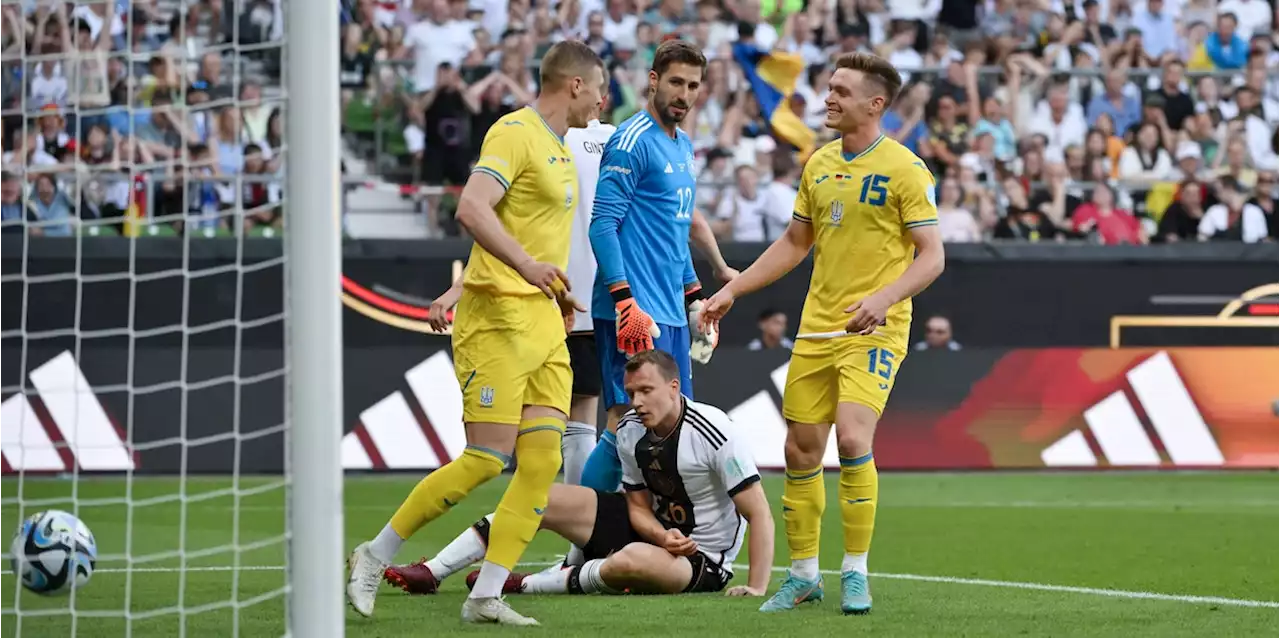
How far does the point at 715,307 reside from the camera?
7285 mm

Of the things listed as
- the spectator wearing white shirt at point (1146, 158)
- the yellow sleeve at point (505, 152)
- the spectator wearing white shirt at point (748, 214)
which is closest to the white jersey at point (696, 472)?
the yellow sleeve at point (505, 152)

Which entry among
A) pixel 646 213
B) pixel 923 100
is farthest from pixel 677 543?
pixel 923 100

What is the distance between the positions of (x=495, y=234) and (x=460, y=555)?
5.56 feet

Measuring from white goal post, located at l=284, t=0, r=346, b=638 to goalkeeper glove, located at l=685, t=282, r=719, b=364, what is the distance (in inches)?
122

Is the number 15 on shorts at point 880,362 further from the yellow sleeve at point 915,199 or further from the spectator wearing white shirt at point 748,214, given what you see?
the spectator wearing white shirt at point 748,214

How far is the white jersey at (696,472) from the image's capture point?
285 inches

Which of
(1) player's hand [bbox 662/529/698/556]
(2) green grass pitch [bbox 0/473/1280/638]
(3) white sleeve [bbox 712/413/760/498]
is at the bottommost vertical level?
(2) green grass pitch [bbox 0/473/1280/638]

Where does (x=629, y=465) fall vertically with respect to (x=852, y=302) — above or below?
below

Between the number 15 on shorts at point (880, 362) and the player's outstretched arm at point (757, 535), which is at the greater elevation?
the number 15 on shorts at point (880, 362)

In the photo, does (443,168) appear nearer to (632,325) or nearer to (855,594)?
(632,325)

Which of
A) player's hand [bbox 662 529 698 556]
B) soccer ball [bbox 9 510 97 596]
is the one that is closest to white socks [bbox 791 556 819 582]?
player's hand [bbox 662 529 698 556]

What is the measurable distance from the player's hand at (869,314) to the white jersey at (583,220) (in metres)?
1.87

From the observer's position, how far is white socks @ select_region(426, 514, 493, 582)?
7.27m

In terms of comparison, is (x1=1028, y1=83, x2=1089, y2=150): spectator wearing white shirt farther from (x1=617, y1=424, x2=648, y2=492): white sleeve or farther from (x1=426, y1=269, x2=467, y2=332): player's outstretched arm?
(x1=426, y1=269, x2=467, y2=332): player's outstretched arm
